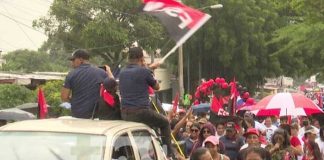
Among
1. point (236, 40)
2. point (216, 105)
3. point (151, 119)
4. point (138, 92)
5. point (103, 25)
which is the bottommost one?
point (216, 105)

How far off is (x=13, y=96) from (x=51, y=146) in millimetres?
22918

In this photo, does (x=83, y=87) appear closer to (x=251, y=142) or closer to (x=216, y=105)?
(x=251, y=142)

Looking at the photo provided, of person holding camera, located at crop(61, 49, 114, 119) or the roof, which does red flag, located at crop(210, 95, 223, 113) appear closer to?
person holding camera, located at crop(61, 49, 114, 119)

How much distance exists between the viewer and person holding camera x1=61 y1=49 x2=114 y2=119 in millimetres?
7664

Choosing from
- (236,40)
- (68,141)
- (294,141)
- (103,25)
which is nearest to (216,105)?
(294,141)

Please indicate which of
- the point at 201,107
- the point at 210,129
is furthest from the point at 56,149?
the point at 201,107

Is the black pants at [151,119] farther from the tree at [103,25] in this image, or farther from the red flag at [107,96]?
the tree at [103,25]

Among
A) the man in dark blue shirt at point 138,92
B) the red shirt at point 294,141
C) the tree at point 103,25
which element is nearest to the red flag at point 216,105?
the red shirt at point 294,141

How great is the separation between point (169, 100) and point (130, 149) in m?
47.1

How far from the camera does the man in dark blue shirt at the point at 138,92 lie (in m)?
7.48

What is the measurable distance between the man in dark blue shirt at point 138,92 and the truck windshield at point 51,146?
199 cm

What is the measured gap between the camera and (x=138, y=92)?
7.54 meters

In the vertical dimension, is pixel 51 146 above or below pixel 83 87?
below

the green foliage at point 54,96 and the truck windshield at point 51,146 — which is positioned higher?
the truck windshield at point 51,146
